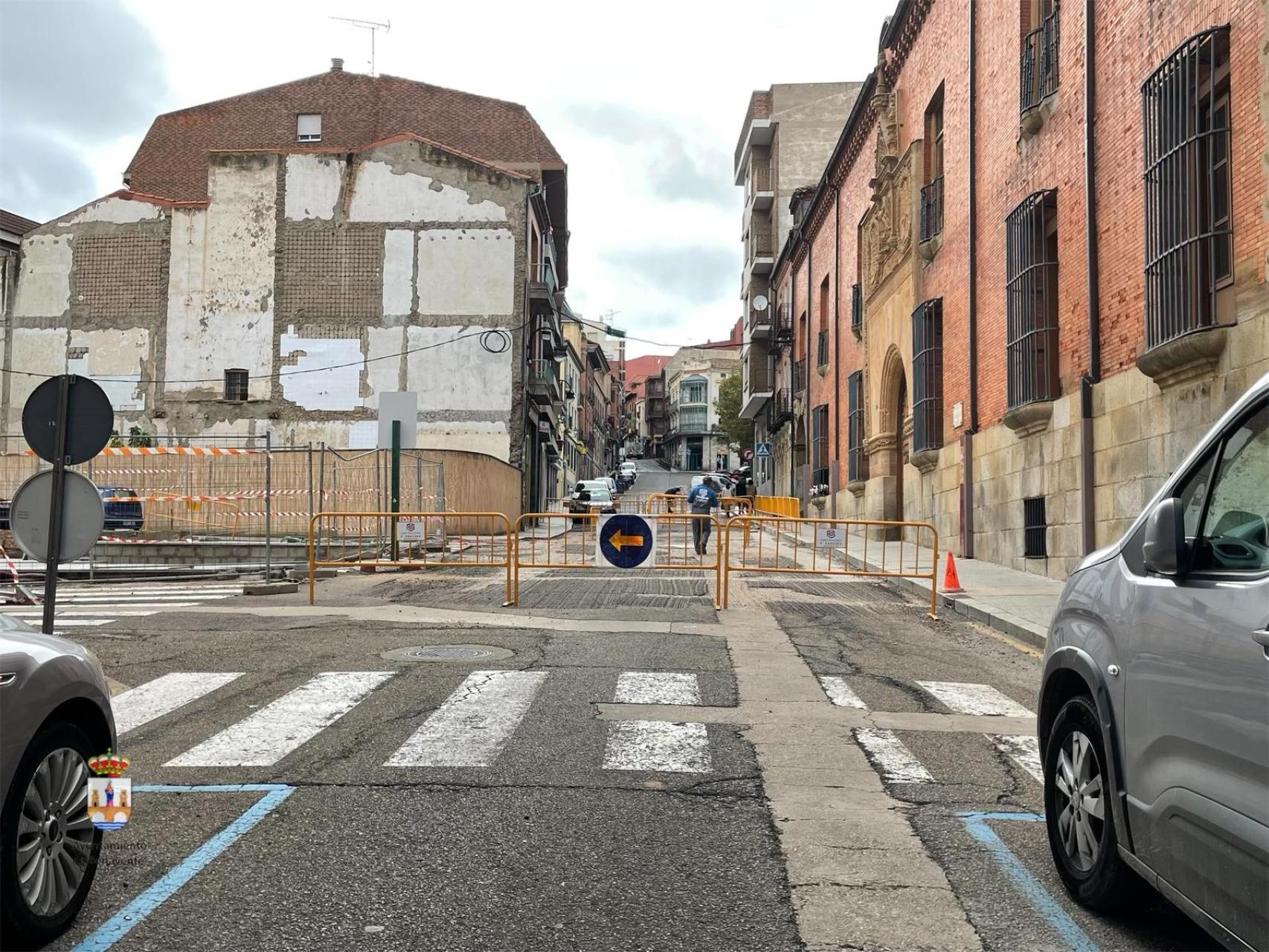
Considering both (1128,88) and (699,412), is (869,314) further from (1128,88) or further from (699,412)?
(699,412)

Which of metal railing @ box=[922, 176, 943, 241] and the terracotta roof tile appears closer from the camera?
metal railing @ box=[922, 176, 943, 241]

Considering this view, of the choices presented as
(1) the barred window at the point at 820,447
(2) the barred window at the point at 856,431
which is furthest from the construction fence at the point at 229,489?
(1) the barred window at the point at 820,447

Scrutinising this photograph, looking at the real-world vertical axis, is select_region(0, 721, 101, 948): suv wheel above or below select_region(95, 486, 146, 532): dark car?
below

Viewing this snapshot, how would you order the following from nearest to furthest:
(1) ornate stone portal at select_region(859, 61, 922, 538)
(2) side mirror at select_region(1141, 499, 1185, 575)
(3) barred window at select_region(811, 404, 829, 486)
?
(2) side mirror at select_region(1141, 499, 1185, 575) < (1) ornate stone portal at select_region(859, 61, 922, 538) < (3) barred window at select_region(811, 404, 829, 486)

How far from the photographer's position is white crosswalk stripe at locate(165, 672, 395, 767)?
6.08 metres

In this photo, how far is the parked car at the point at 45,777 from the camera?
326 cm

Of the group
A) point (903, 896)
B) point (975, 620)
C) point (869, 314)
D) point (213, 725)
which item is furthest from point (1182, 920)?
point (869, 314)

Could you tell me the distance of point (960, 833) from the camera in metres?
4.84

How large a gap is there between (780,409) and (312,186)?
78.7 feet

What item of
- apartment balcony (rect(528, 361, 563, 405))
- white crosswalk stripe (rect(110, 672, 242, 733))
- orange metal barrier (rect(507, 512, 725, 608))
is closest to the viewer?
white crosswalk stripe (rect(110, 672, 242, 733))

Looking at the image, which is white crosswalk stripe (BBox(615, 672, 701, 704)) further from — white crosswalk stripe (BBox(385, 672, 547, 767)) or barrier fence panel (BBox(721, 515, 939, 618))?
barrier fence panel (BBox(721, 515, 939, 618))

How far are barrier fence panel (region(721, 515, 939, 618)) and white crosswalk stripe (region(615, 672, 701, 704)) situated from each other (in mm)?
4243

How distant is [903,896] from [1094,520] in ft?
39.0

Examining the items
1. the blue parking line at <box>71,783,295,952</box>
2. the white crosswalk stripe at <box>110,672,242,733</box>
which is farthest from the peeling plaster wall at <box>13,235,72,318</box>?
the blue parking line at <box>71,783,295,952</box>
